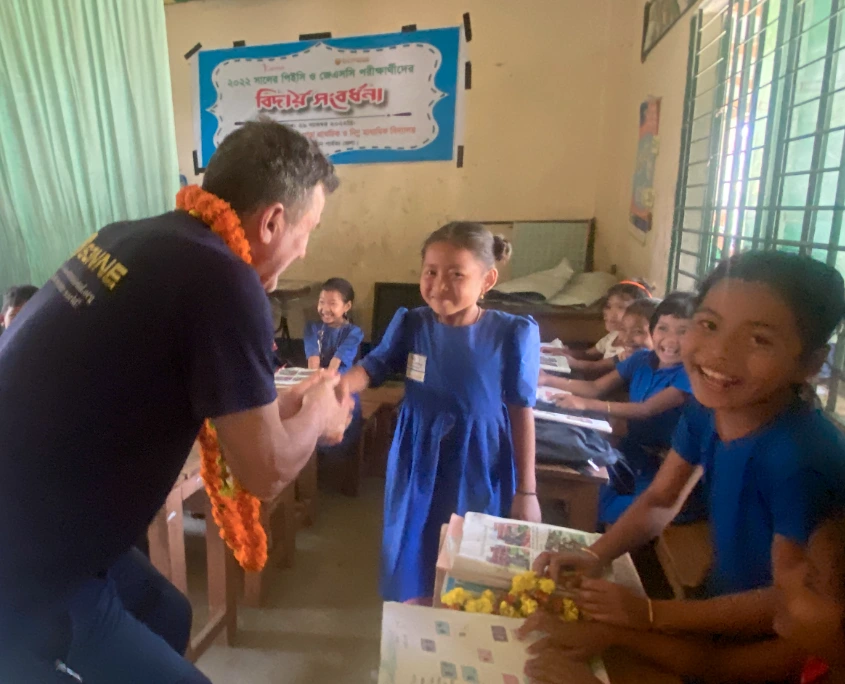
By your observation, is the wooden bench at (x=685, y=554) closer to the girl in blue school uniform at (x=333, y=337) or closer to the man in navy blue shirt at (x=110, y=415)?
the man in navy blue shirt at (x=110, y=415)

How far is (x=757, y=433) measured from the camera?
75 centimetres

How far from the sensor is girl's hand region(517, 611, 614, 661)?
0.71 metres

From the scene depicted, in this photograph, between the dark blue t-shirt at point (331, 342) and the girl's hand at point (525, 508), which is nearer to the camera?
the girl's hand at point (525, 508)

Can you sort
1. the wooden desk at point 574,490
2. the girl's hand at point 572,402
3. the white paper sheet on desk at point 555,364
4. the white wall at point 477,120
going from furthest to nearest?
1. the white wall at point 477,120
2. the white paper sheet on desk at point 555,364
3. the girl's hand at point 572,402
4. the wooden desk at point 574,490

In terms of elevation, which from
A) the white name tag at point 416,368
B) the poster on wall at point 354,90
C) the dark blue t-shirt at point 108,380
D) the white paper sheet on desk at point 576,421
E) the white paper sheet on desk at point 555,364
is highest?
the poster on wall at point 354,90

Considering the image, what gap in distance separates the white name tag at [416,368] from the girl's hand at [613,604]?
65cm

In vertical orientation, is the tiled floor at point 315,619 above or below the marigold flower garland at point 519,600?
below

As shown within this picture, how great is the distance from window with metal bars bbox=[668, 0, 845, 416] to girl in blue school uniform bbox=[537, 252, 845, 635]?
12.9 inches

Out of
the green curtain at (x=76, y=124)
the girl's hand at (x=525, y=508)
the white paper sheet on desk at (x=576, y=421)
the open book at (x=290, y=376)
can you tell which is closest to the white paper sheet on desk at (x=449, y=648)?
the girl's hand at (x=525, y=508)

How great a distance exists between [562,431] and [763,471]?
89cm

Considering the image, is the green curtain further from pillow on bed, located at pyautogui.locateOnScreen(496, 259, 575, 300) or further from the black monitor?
pillow on bed, located at pyautogui.locateOnScreen(496, 259, 575, 300)

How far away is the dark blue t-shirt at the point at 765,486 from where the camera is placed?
661 millimetres

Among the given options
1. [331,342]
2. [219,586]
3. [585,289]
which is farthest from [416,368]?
[585,289]

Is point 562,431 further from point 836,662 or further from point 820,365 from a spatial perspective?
point 836,662
